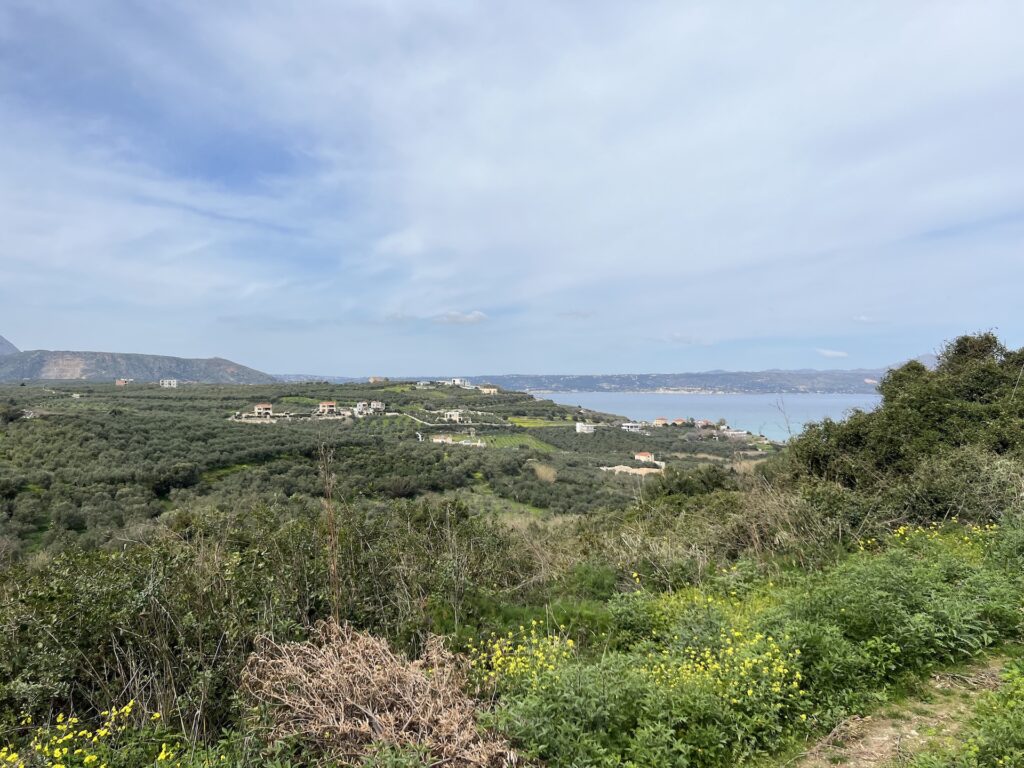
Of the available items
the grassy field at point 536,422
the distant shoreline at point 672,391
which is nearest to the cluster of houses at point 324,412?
the grassy field at point 536,422

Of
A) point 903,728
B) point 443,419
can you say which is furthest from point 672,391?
point 903,728

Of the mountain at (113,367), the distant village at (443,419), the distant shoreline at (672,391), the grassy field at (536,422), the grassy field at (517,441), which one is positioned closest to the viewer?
the grassy field at (517,441)

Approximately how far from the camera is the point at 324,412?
57156 mm

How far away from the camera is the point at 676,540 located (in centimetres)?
704

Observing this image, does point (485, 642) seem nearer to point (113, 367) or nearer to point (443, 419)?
point (443, 419)

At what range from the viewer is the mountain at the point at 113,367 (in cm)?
14488

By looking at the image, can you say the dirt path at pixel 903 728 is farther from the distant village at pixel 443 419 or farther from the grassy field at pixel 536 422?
the grassy field at pixel 536 422

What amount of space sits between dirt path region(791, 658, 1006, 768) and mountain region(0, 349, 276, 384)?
6236 inches

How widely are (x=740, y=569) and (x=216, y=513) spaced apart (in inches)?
273

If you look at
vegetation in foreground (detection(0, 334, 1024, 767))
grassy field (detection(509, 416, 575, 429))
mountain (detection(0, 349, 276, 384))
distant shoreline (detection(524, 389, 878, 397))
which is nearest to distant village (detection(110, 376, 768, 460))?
grassy field (detection(509, 416, 575, 429))

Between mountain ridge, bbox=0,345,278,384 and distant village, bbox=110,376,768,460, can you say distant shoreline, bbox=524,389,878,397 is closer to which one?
distant village, bbox=110,376,768,460

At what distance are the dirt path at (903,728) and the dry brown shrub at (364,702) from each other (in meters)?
1.86

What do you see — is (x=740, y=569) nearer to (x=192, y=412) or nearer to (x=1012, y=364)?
(x=1012, y=364)

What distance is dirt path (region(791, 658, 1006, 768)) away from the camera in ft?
8.82
